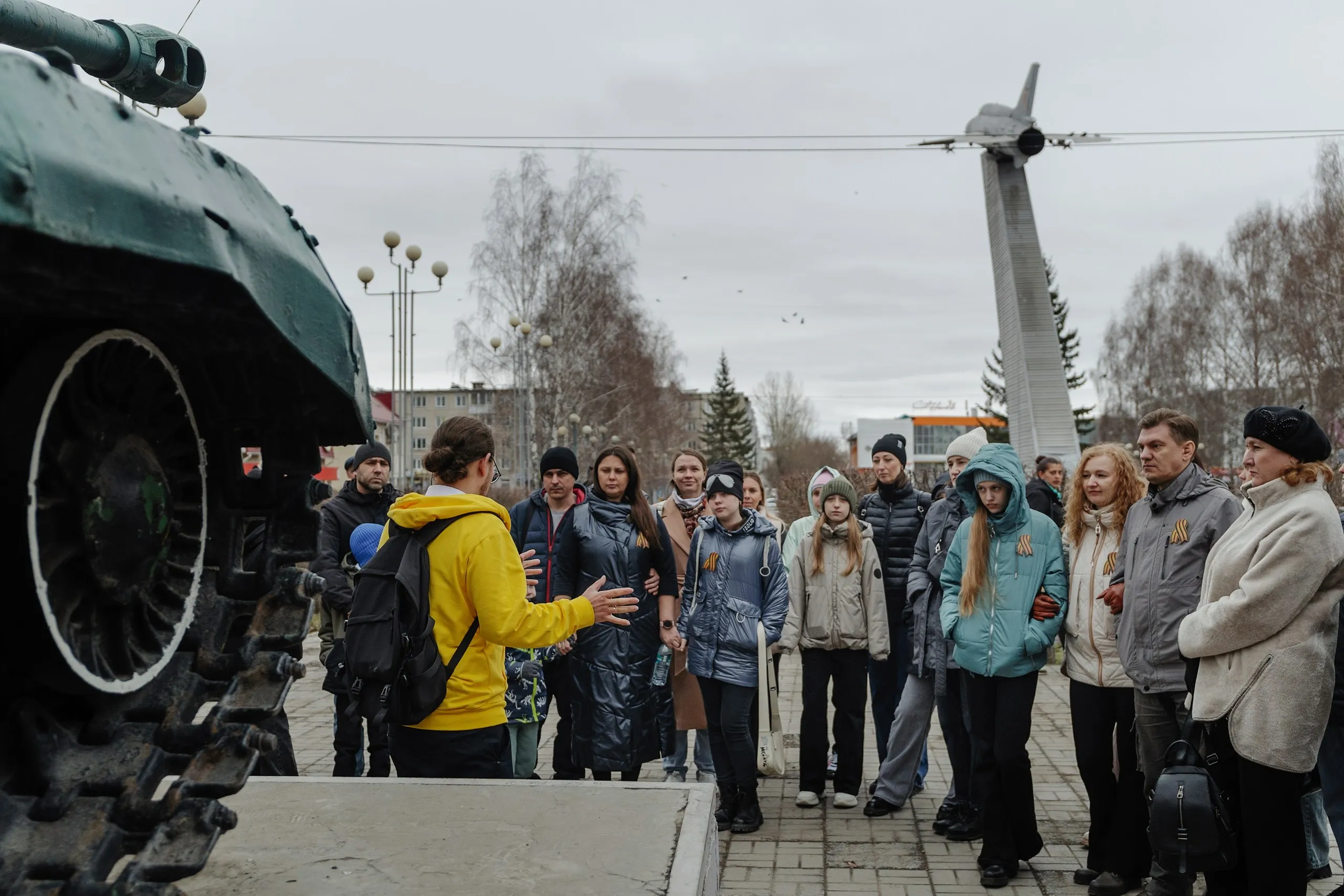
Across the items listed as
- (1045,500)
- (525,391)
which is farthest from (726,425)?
(1045,500)

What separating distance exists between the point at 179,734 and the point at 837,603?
13.2ft

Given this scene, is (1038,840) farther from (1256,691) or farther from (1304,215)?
(1304,215)

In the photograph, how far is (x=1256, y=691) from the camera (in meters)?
3.94

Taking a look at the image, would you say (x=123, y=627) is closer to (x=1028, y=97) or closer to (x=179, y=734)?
(x=179, y=734)

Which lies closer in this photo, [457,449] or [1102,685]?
[457,449]

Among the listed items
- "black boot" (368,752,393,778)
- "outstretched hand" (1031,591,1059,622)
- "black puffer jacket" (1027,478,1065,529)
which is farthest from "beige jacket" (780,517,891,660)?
"black boot" (368,752,393,778)

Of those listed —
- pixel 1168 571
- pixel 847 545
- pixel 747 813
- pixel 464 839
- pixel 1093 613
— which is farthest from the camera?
pixel 847 545

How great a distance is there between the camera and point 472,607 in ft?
12.8

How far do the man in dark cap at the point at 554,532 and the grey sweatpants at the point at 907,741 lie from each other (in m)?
1.57

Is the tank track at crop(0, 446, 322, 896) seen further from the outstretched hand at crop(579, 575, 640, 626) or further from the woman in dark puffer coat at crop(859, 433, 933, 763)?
the woman in dark puffer coat at crop(859, 433, 933, 763)

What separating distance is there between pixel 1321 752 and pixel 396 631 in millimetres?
3340

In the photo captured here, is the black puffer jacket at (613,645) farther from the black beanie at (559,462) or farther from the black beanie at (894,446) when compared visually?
the black beanie at (894,446)

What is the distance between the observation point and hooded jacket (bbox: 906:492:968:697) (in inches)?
225

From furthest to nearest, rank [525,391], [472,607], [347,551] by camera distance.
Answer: [525,391] → [347,551] → [472,607]
